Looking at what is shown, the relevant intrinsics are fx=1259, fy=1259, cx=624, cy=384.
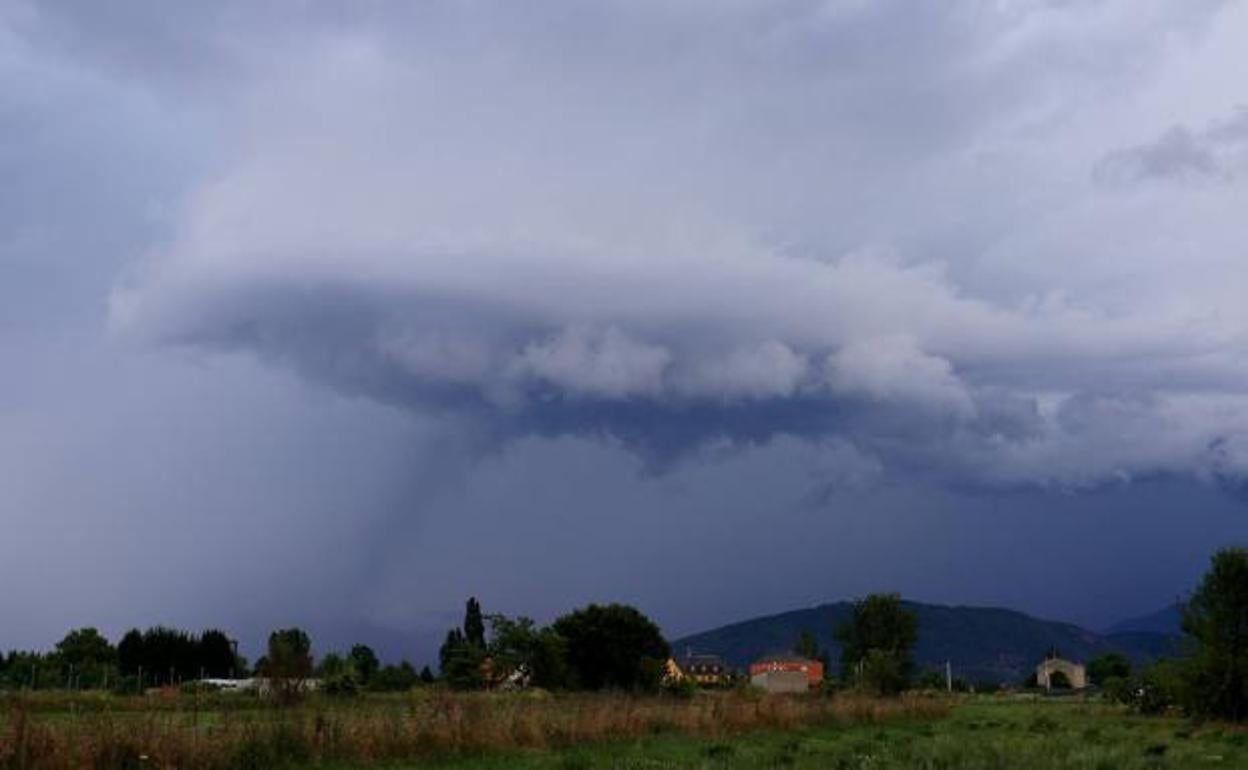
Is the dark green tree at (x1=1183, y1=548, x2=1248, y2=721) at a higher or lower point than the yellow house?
higher

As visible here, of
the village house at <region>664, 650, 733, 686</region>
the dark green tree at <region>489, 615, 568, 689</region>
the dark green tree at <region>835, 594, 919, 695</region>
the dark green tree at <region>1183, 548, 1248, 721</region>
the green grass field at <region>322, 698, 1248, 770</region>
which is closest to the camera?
the green grass field at <region>322, 698, 1248, 770</region>

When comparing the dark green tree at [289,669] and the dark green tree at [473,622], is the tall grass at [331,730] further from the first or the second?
the dark green tree at [473,622]

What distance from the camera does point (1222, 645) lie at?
5066cm

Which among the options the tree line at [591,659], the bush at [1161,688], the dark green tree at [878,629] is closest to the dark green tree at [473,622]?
the tree line at [591,659]

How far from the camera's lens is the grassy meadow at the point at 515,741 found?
2008 centimetres

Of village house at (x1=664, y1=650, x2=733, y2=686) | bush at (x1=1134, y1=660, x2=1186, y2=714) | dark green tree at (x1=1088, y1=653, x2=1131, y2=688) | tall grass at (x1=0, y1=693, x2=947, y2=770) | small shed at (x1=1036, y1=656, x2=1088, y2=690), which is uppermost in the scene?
tall grass at (x1=0, y1=693, x2=947, y2=770)

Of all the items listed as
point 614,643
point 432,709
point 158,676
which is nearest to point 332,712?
point 432,709

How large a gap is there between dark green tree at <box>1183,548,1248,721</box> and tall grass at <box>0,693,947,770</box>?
23.1 meters

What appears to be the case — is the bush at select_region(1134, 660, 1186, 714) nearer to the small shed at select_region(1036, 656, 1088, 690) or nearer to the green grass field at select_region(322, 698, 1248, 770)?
the green grass field at select_region(322, 698, 1248, 770)

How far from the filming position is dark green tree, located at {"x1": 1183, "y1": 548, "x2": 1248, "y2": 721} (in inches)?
1940

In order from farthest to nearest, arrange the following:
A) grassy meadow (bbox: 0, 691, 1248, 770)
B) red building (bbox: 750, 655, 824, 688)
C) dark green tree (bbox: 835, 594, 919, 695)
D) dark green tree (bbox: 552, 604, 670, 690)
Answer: red building (bbox: 750, 655, 824, 688) < dark green tree (bbox: 835, 594, 919, 695) < dark green tree (bbox: 552, 604, 670, 690) < grassy meadow (bbox: 0, 691, 1248, 770)

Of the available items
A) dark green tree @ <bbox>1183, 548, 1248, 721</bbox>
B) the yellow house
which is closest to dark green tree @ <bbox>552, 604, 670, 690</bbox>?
the yellow house

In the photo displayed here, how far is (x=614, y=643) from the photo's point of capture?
8925 centimetres

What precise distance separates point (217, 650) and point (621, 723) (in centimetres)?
10370
